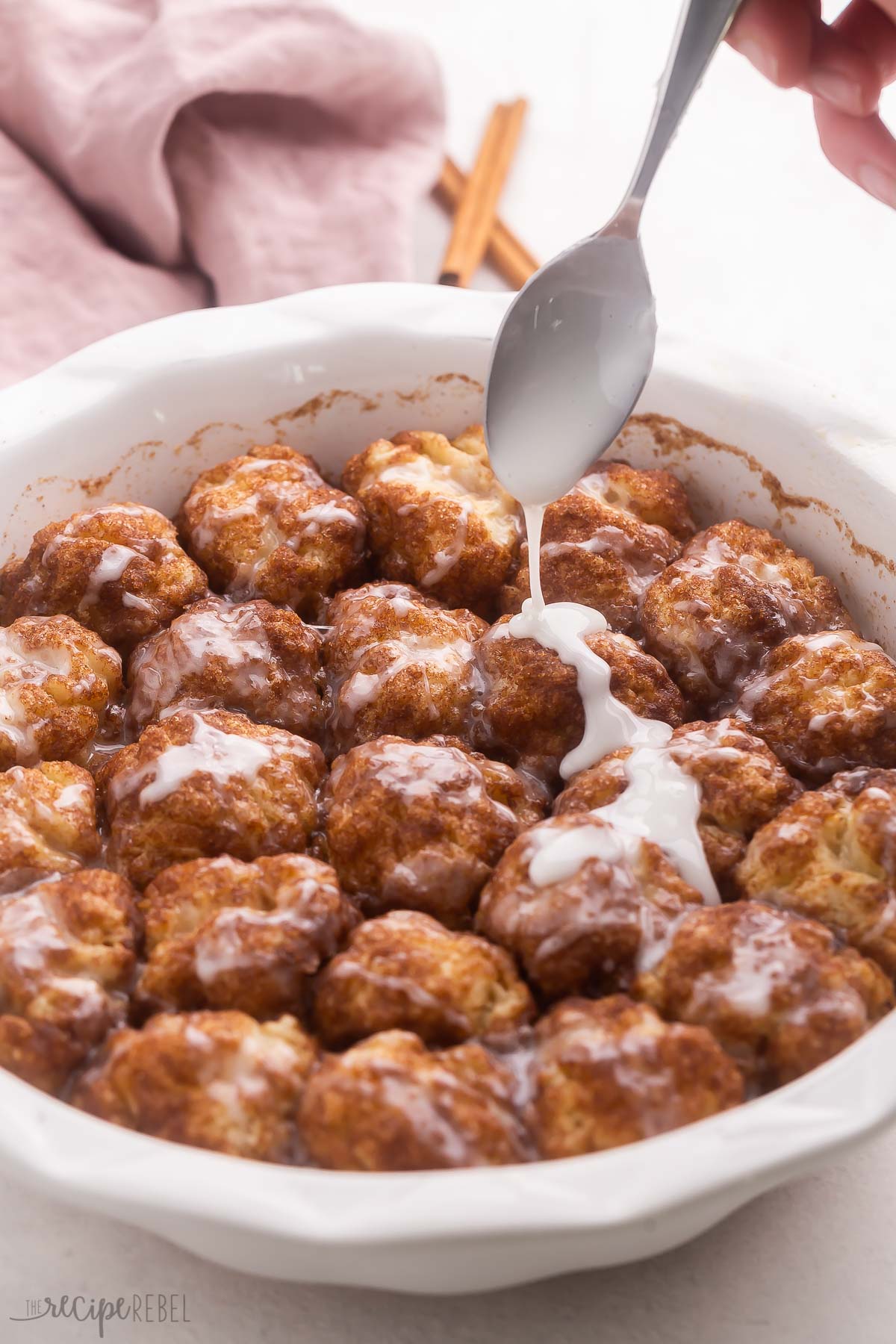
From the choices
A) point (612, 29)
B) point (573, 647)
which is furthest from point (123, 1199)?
point (612, 29)

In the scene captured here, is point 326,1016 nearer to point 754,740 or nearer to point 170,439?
point 754,740

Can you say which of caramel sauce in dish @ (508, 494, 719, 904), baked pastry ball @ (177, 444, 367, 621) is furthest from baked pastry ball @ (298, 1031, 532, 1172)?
baked pastry ball @ (177, 444, 367, 621)

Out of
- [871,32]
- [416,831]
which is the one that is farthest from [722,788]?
[871,32]

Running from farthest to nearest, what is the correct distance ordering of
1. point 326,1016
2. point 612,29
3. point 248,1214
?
point 612,29
point 326,1016
point 248,1214

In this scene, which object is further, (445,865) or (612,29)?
(612,29)

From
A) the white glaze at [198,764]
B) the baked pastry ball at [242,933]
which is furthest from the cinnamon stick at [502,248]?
the baked pastry ball at [242,933]
